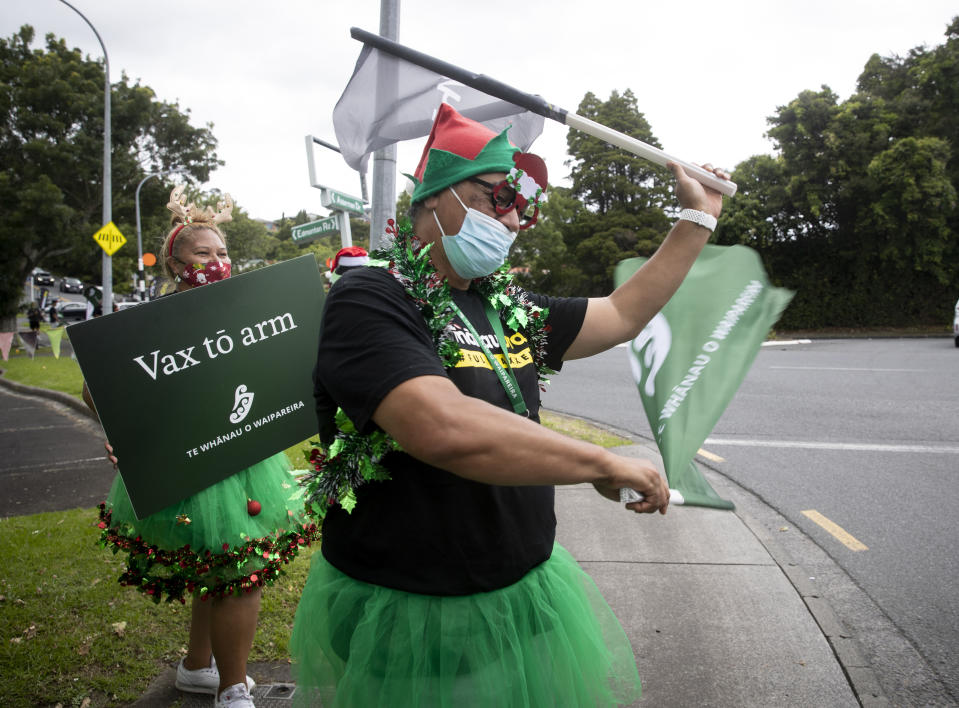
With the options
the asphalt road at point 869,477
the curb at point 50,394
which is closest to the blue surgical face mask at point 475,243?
the asphalt road at point 869,477

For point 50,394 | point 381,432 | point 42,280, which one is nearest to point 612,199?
point 50,394

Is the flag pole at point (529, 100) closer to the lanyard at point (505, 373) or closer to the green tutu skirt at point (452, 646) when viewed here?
the lanyard at point (505, 373)

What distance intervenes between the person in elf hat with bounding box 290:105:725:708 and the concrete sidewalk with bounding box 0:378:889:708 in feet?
4.29

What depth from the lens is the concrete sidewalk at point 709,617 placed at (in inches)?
113

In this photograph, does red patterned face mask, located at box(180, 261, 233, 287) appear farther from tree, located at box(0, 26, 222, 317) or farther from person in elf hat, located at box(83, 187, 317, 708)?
tree, located at box(0, 26, 222, 317)

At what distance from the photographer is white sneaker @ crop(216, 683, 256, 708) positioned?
8.67ft

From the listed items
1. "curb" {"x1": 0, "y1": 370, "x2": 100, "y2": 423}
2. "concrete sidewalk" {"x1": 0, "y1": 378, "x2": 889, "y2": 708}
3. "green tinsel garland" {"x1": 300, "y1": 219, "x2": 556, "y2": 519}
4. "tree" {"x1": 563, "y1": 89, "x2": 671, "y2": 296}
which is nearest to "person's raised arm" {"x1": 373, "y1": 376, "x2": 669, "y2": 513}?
"green tinsel garland" {"x1": 300, "y1": 219, "x2": 556, "y2": 519}

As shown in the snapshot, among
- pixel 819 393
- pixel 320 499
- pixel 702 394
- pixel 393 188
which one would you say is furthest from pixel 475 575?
pixel 819 393

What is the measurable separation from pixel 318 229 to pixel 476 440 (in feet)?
23.7

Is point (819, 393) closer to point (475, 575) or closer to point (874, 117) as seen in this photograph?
point (475, 575)

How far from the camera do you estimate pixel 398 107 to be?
230cm

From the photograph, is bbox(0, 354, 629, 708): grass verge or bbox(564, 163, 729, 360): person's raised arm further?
bbox(0, 354, 629, 708): grass verge

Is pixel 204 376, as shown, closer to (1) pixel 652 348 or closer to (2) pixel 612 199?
(1) pixel 652 348

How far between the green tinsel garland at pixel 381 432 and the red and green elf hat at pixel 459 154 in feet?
0.48
